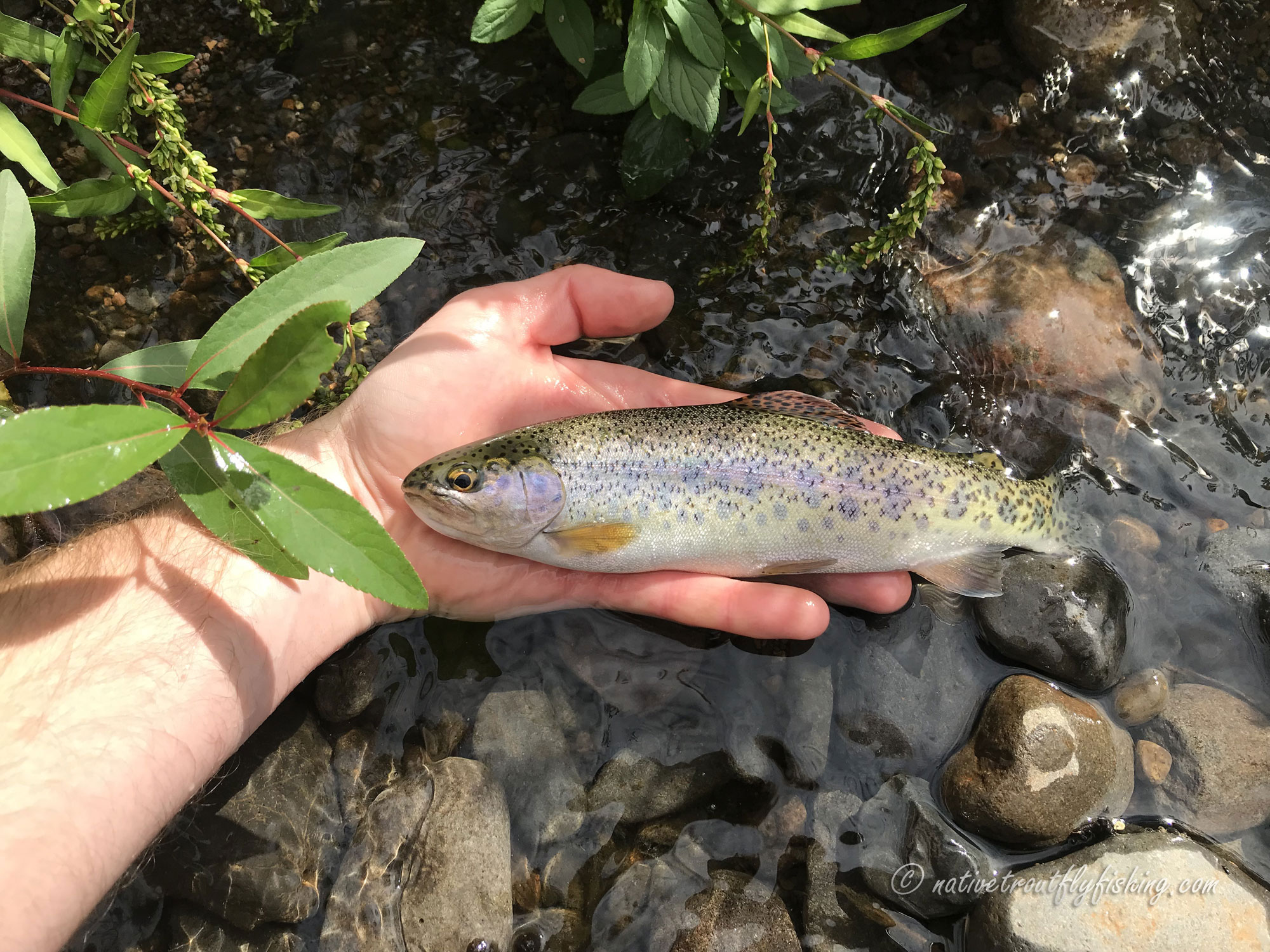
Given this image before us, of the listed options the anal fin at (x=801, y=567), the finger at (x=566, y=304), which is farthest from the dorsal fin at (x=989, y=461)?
the finger at (x=566, y=304)

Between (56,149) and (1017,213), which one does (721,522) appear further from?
(56,149)

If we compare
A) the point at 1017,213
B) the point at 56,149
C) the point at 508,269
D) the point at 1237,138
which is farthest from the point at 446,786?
the point at 1237,138

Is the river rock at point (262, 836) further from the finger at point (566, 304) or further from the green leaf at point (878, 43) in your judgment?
the green leaf at point (878, 43)

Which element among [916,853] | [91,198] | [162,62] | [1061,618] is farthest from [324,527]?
[1061,618]

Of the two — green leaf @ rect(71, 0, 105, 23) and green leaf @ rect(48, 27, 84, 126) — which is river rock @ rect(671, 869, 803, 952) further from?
green leaf @ rect(71, 0, 105, 23)

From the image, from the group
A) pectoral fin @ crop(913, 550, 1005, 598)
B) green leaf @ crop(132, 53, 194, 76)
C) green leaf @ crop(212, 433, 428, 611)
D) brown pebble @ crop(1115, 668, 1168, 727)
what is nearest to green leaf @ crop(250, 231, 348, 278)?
green leaf @ crop(132, 53, 194, 76)

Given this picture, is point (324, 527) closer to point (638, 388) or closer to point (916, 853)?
point (638, 388)
